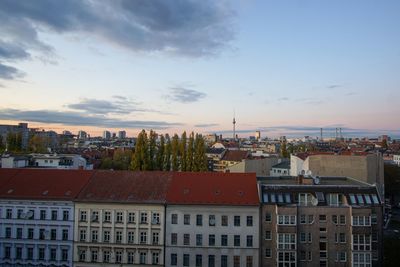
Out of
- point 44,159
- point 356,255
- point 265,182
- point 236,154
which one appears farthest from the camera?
point 236,154

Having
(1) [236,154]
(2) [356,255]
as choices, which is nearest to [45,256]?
(2) [356,255]

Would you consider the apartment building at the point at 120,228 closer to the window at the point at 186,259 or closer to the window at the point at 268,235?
the window at the point at 186,259

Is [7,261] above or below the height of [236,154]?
below

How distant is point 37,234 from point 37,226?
993 mm

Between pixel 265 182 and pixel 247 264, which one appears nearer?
pixel 247 264

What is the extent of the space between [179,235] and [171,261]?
10.6ft

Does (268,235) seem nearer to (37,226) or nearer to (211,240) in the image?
(211,240)

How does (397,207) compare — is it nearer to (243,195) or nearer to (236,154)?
(236,154)

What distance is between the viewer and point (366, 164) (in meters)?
65.1

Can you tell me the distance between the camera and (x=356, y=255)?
47250 mm

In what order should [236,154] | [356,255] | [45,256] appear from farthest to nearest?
1. [236,154]
2. [45,256]
3. [356,255]

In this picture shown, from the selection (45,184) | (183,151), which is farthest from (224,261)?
(183,151)

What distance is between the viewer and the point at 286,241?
47688 mm

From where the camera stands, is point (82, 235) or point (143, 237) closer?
point (143, 237)
